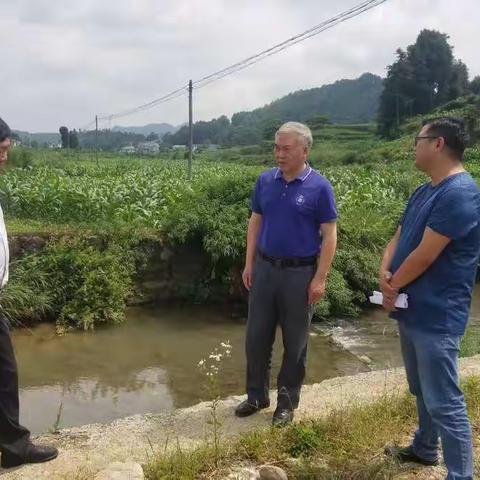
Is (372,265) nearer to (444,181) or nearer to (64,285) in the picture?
(64,285)

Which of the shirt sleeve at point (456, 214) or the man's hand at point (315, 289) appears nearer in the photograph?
the shirt sleeve at point (456, 214)

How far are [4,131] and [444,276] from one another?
2.32m

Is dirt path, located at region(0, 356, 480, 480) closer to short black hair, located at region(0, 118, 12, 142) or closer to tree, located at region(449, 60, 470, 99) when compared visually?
short black hair, located at region(0, 118, 12, 142)

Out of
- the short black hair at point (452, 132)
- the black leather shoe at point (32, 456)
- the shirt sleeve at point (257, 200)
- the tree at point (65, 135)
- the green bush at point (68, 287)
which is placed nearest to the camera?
the short black hair at point (452, 132)

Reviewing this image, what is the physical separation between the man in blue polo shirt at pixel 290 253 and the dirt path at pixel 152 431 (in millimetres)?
433

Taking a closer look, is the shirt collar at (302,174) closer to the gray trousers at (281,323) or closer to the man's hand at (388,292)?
the gray trousers at (281,323)

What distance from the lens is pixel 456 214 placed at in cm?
273

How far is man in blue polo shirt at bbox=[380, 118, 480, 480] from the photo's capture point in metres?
2.77

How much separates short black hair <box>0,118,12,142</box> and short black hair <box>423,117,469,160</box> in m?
2.14

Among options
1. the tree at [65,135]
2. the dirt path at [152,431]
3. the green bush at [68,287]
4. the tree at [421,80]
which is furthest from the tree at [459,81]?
the dirt path at [152,431]

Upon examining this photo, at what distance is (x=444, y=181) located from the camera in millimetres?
2859

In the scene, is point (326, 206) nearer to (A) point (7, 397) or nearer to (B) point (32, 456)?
(A) point (7, 397)

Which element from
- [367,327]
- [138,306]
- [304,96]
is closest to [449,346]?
[367,327]

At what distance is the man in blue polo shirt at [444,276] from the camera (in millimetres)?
2768
